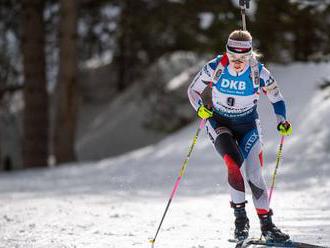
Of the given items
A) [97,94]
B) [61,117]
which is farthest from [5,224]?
[97,94]

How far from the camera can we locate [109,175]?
14773 mm

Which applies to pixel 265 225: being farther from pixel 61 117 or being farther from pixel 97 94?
pixel 97 94

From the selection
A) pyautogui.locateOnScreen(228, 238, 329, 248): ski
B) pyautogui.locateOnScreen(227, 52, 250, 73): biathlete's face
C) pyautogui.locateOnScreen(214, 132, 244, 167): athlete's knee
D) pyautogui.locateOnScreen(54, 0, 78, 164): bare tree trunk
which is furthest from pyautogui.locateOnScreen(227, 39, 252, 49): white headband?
pyautogui.locateOnScreen(54, 0, 78, 164): bare tree trunk

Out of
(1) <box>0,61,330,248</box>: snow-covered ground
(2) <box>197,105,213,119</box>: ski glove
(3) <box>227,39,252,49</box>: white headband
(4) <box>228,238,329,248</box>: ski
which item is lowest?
(1) <box>0,61,330,248</box>: snow-covered ground

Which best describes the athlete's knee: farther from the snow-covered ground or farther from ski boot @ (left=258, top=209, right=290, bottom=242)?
the snow-covered ground

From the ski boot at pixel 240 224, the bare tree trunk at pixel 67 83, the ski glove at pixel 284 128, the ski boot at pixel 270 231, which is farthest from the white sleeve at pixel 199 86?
the bare tree trunk at pixel 67 83

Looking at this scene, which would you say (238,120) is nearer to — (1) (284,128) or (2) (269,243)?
(1) (284,128)

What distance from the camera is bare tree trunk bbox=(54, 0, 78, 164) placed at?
58.7ft

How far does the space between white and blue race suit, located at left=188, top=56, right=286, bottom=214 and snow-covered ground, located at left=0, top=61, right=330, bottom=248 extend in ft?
2.08

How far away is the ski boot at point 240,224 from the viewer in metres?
6.32

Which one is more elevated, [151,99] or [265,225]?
[265,225]

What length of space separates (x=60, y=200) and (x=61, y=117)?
26.3ft

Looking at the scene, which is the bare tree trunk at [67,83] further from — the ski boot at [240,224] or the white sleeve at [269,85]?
the ski boot at [240,224]

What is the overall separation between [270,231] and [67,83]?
12527 millimetres
